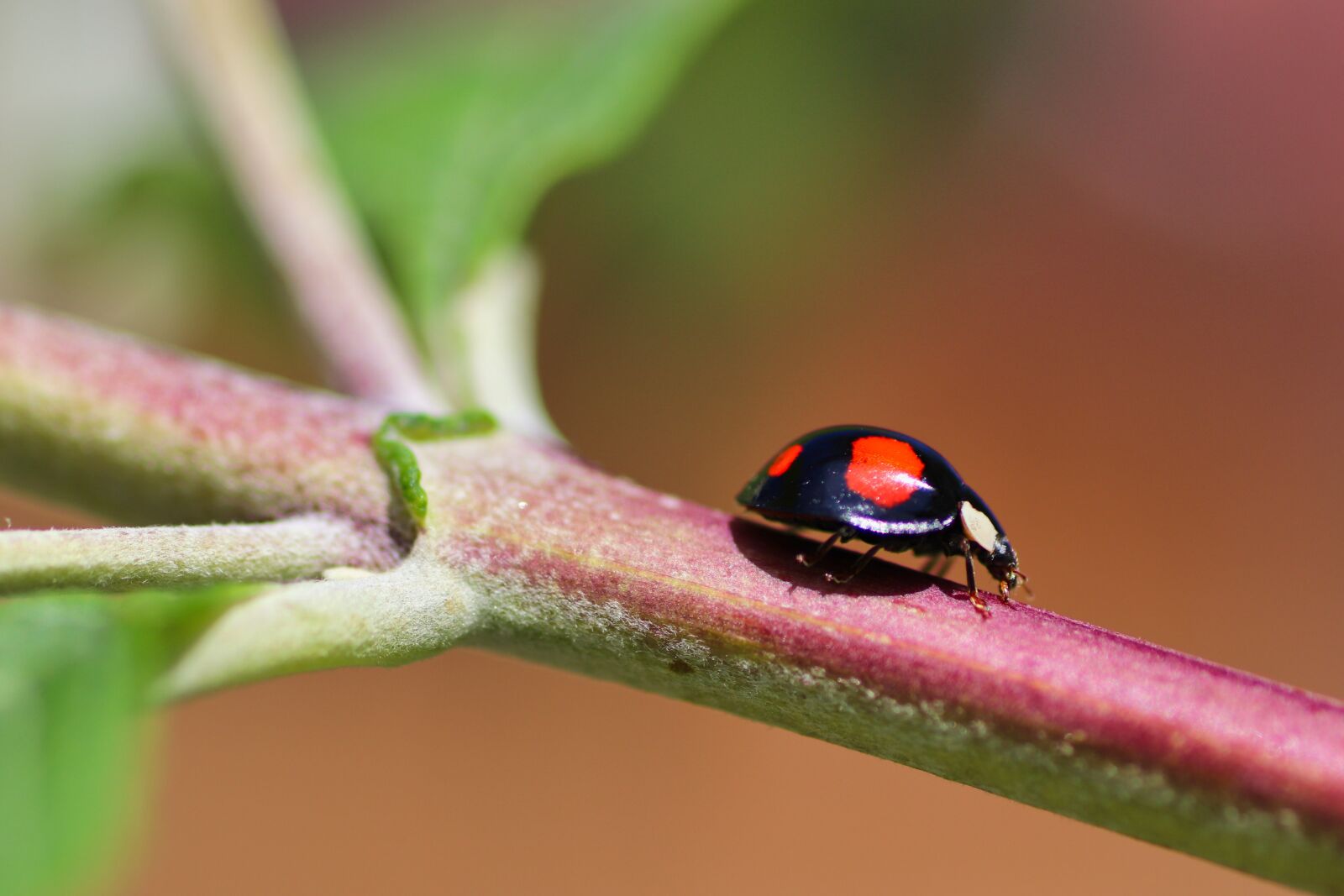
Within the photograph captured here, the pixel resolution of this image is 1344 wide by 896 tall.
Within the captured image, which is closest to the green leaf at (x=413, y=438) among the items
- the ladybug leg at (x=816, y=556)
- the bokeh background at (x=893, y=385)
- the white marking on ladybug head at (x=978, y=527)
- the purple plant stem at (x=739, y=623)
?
the purple plant stem at (x=739, y=623)

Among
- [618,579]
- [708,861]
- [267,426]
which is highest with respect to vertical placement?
[267,426]

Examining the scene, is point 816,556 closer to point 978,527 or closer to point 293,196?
point 978,527

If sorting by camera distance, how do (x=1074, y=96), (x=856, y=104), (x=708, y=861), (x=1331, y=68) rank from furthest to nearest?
(x=1331, y=68)
(x=1074, y=96)
(x=708, y=861)
(x=856, y=104)

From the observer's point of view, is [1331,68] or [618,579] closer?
[618,579]

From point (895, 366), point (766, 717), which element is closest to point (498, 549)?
point (766, 717)

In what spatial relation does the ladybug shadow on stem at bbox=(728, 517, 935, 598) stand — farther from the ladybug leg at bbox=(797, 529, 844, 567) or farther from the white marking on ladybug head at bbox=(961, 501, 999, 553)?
the white marking on ladybug head at bbox=(961, 501, 999, 553)

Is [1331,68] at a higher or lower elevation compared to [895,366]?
higher

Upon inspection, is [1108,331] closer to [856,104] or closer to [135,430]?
[856,104]

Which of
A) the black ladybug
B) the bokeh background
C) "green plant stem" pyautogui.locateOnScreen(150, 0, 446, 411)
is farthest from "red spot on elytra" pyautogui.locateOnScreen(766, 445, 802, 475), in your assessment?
the bokeh background
